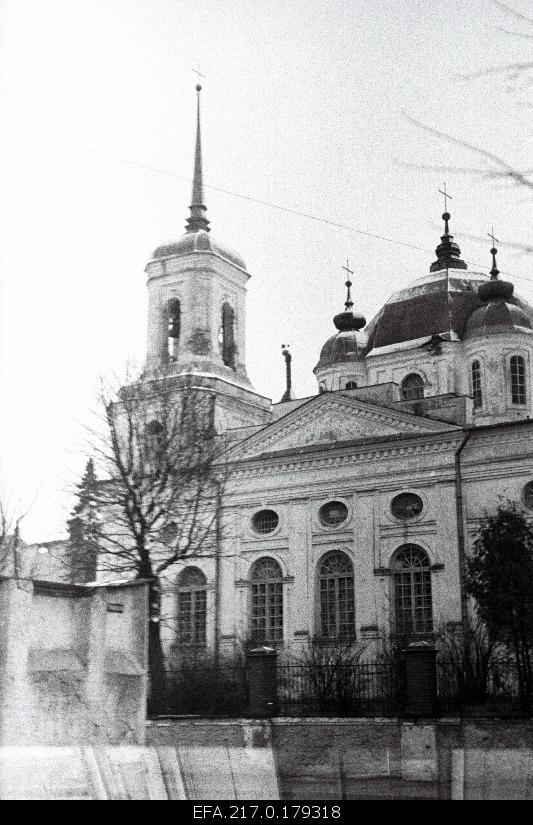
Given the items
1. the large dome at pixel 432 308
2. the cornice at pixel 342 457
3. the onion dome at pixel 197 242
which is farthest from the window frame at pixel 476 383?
the onion dome at pixel 197 242

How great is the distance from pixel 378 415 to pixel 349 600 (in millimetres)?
3640

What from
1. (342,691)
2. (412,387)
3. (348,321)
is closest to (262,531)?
(412,387)

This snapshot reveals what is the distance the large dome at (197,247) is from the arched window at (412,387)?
4.60 meters

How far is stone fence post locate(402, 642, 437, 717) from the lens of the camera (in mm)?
12023

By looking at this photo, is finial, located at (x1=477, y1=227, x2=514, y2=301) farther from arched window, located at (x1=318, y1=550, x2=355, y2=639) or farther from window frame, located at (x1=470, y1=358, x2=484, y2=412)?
arched window, located at (x1=318, y1=550, x2=355, y2=639)

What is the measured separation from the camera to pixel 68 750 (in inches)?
328

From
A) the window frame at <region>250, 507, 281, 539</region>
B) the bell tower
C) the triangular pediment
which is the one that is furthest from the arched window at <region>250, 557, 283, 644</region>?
the bell tower

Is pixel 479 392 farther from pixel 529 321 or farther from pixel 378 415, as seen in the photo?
pixel 378 415

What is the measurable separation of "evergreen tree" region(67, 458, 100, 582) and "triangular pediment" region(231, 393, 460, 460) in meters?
5.06

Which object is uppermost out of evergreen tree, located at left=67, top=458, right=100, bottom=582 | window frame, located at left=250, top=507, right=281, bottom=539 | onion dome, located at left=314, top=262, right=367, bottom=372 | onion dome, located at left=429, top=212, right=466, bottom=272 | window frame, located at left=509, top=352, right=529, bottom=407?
onion dome, located at left=429, top=212, right=466, bottom=272

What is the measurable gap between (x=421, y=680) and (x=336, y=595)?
9.23m

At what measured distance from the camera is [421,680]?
12.3 m

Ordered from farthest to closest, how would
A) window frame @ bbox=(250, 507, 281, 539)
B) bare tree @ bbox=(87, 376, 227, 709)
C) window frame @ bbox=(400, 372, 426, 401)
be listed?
window frame @ bbox=(400, 372, 426, 401)
window frame @ bbox=(250, 507, 281, 539)
bare tree @ bbox=(87, 376, 227, 709)

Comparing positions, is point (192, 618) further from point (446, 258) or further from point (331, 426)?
point (446, 258)
